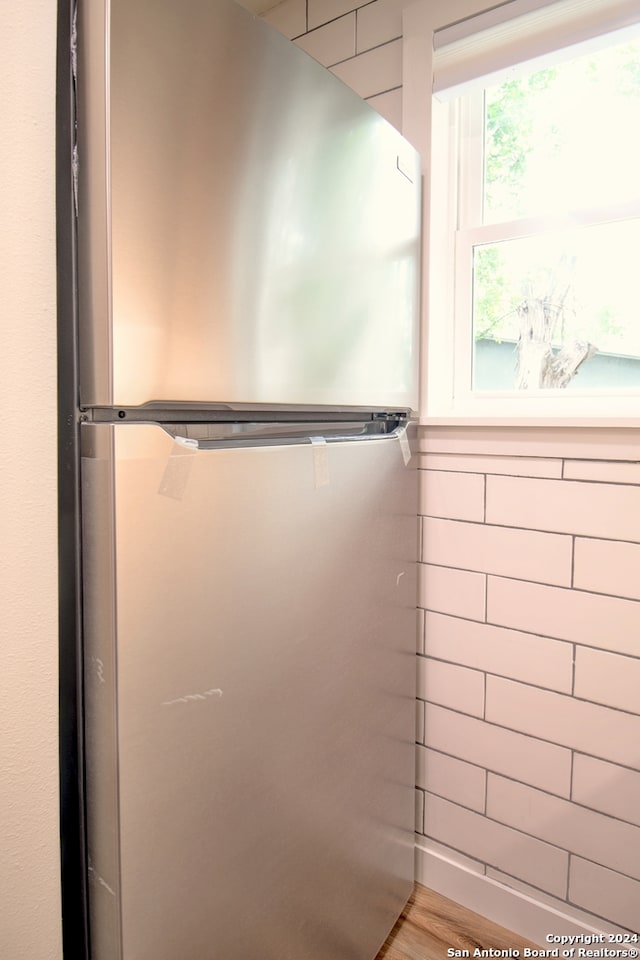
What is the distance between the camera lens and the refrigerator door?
573 mm

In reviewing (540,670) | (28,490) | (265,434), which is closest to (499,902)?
(540,670)

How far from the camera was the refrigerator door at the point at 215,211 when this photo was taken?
573 millimetres

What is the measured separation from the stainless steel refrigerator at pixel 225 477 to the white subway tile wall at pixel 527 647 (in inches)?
10.7

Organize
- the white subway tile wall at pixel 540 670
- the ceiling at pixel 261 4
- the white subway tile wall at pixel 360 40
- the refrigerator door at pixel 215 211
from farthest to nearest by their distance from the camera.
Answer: the ceiling at pixel 261 4, the white subway tile wall at pixel 360 40, the white subway tile wall at pixel 540 670, the refrigerator door at pixel 215 211

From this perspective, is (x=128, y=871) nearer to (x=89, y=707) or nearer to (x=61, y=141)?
(x=89, y=707)

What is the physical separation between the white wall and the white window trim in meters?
0.81

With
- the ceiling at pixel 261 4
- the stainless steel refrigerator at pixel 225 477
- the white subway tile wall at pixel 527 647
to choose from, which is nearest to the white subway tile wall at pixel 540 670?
the white subway tile wall at pixel 527 647

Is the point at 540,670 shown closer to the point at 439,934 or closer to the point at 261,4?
the point at 439,934

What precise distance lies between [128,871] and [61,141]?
2.52ft

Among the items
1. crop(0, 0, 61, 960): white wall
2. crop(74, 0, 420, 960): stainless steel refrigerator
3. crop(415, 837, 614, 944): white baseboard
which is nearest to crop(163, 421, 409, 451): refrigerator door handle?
crop(74, 0, 420, 960): stainless steel refrigerator

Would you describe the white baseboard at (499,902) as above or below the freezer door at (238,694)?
below

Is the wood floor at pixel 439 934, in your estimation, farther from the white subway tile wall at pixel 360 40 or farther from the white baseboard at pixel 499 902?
the white subway tile wall at pixel 360 40

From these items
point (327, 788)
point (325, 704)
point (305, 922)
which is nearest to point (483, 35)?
point (325, 704)

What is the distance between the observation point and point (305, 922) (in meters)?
0.89
